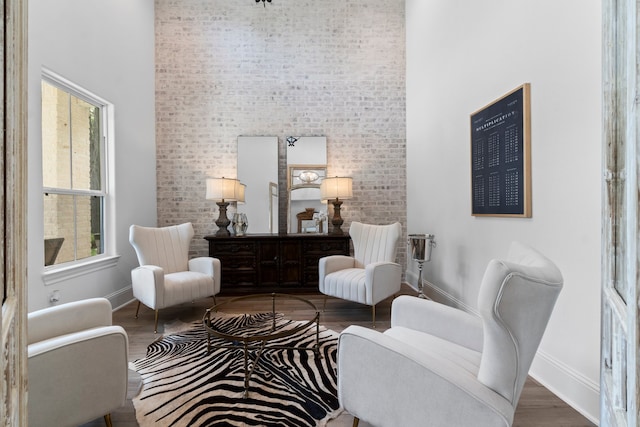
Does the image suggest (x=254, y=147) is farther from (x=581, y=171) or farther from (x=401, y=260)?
(x=581, y=171)

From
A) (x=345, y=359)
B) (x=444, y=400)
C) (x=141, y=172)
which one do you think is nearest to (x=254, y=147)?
(x=141, y=172)

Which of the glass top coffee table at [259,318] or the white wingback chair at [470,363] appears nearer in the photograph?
the white wingback chair at [470,363]

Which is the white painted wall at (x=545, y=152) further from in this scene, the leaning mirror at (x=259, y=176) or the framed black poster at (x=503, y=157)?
the leaning mirror at (x=259, y=176)

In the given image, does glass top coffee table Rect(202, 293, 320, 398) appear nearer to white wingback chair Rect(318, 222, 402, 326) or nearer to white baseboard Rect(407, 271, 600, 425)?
white wingback chair Rect(318, 222, 402, 326)

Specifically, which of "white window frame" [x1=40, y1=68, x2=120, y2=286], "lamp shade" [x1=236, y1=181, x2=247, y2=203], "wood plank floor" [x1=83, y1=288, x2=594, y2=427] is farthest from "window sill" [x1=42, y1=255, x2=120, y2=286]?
"lamp shade" [x1=236, y1=181, x2=247, y2=203]

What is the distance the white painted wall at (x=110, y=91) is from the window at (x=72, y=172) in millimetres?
147

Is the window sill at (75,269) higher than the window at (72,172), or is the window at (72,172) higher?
the window at (72,172)

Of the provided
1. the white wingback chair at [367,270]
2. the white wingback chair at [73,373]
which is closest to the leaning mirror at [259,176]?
the white wingback chair at [367,270]

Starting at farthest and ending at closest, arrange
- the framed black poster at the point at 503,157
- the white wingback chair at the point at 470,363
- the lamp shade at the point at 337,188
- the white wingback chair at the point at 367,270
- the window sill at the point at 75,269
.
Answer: the lamp shade at the point at 337,188
the white wingback chair at the point at 367,270
the window sill at the point at 75,269
the framed black poster at the point at 503,157
the white wingback chair at the point at 470,363

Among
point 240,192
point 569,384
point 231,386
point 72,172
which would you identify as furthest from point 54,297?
point 569,384

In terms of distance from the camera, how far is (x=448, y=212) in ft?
11.3

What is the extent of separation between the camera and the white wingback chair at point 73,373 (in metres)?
1.34

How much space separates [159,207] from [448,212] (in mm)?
3907

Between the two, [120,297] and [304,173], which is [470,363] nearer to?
[304,173]
